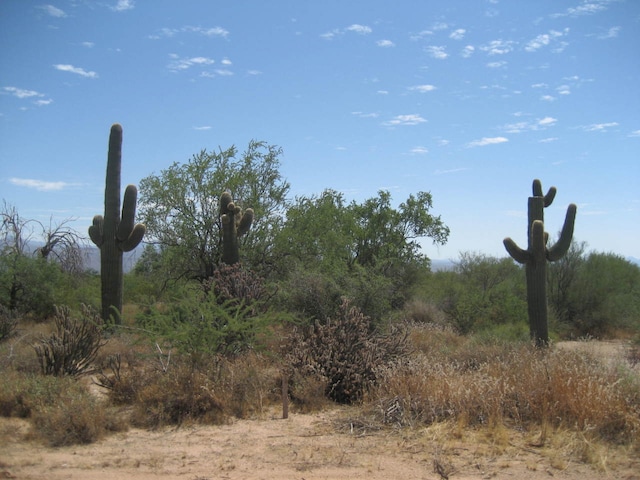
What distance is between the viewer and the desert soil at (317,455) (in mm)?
6242

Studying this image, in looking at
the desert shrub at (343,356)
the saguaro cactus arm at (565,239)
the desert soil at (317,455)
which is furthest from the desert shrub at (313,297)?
the desert soil at (317,455)

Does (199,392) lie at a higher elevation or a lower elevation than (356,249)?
lower

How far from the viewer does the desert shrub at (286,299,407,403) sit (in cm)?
951

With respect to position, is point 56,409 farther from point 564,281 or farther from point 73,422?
point 564,281

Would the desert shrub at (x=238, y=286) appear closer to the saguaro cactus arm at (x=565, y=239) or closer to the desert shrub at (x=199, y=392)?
the desert shrub at (x=199, y=392)

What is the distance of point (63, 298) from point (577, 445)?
615 inches

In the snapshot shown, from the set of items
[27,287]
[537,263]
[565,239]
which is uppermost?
[565,239]

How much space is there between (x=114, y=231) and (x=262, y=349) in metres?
5.36

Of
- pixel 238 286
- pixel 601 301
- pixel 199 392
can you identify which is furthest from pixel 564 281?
pixel 199 392

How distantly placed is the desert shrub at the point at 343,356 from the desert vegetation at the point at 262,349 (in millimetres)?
24

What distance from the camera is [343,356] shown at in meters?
9.78

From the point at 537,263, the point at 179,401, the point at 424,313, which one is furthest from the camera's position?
the point at 424,313

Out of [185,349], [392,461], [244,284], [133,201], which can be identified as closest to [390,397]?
[392,461]

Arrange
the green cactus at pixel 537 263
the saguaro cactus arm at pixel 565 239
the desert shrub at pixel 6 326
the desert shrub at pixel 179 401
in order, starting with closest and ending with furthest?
the desert shrub at pixel 179 401
the desert shrub at pixel 6 326
the green cactus at pixel 537 263
the saguaro cactus arm at pixel 565 239
